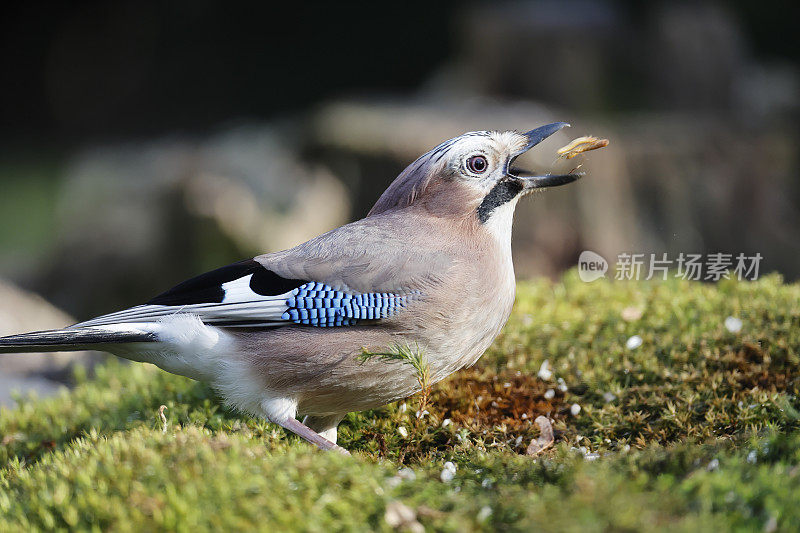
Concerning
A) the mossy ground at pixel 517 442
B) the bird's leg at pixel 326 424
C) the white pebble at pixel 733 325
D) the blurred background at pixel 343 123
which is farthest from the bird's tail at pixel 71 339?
the white pebble at pixel 733 325

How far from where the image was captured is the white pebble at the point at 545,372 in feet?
15.1

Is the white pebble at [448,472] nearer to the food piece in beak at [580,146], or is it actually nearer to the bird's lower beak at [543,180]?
the bird's lower beak at [543,180]

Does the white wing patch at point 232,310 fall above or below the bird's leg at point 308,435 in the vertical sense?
above

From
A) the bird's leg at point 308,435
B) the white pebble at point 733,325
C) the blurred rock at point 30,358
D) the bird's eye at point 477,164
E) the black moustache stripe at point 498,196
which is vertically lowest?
the blurred rock at point 30,358

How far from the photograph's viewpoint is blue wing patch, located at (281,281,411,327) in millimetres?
3914

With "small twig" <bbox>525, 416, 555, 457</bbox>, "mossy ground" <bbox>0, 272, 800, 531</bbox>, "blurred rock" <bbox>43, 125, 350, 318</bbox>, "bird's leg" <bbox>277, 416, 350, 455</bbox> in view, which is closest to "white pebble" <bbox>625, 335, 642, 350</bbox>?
"mossy ground" <bbox>0, 272, 800, 531</bbox>

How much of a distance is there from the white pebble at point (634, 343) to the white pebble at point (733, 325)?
53 cm

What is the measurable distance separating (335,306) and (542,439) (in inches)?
49.9

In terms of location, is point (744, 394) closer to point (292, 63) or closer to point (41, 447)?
point (41, 447)

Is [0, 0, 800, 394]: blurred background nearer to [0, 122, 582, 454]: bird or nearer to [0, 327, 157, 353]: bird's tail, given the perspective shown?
[0, 122, 582, 454]: bird

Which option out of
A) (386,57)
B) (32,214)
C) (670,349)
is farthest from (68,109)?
(670,349)

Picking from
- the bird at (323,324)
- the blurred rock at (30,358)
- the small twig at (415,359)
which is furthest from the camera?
the blurred rock at (30,358)

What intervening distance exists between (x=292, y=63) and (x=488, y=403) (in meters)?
17.0

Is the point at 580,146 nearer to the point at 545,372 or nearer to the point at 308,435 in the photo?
the point at 545,372
